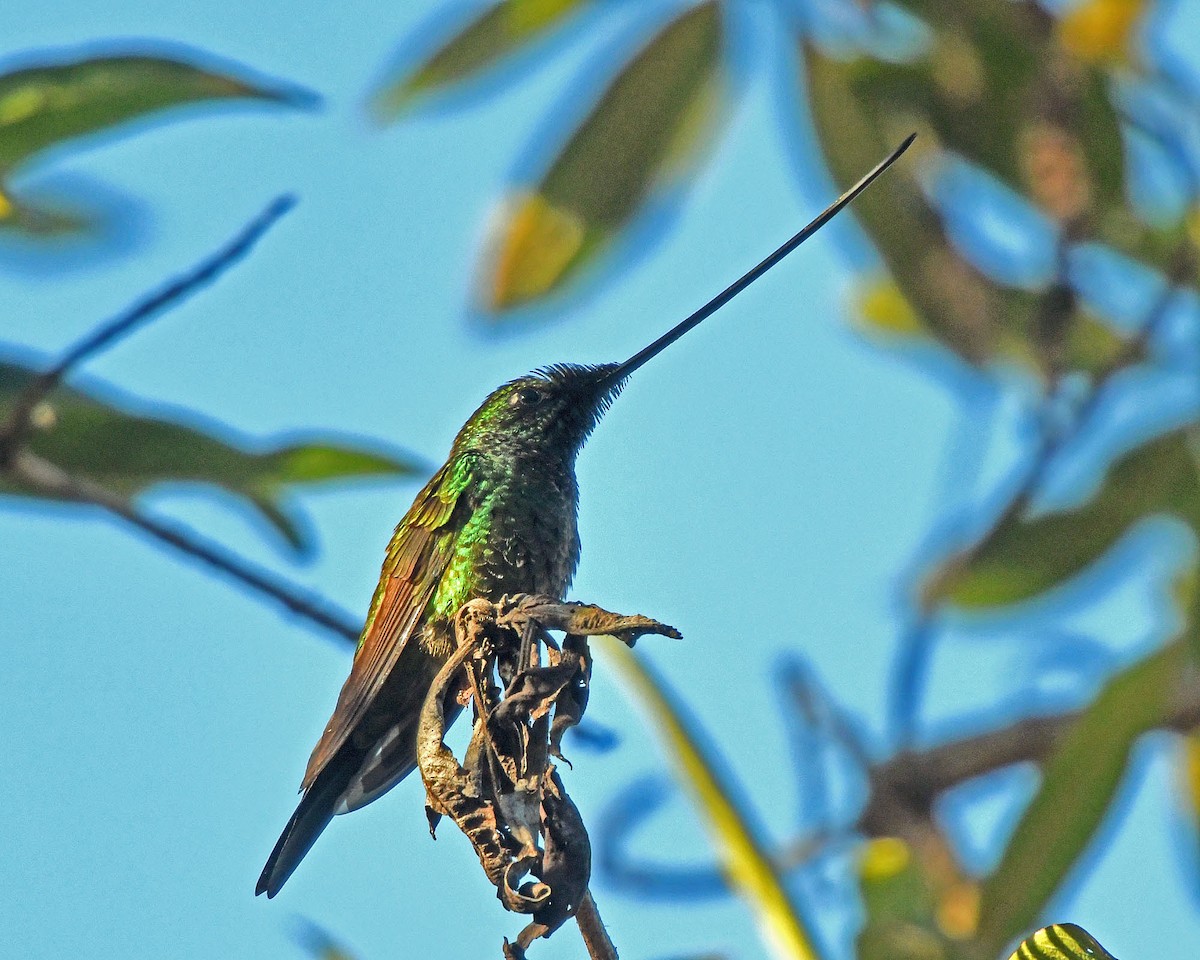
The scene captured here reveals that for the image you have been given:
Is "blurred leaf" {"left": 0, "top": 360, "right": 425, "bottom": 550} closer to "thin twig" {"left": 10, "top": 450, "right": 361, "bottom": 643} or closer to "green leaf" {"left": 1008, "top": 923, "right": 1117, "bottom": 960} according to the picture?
"thin twig" {"left": 10, "top": 450, "right": 361, "bottom": 643}

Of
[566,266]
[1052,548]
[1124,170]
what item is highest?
[566,266]

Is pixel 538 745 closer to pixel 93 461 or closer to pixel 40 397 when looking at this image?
pixel 40 397

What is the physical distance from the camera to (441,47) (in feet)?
11.5

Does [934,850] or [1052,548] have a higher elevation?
[1052,548]

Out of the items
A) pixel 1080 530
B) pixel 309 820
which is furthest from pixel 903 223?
pixel 309 820

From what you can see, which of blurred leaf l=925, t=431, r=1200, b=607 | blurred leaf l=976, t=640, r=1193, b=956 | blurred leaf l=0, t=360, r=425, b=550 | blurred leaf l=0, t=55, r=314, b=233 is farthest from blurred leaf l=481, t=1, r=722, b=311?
blurred leaf l=976, t=640, r=1193, b=956

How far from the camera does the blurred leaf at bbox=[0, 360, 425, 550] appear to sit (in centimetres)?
281

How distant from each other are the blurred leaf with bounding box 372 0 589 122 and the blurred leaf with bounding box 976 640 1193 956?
6.13ft

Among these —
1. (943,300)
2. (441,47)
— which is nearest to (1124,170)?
(943,300)

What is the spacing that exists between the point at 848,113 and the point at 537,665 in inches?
71.7

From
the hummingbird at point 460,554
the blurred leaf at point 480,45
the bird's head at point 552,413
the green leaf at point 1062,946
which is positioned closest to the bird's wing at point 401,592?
the hummingbird at point 460,554

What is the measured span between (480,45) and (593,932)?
2363mm

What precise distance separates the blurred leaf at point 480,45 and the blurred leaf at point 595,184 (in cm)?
22

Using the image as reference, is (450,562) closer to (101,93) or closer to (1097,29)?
(101,93)
